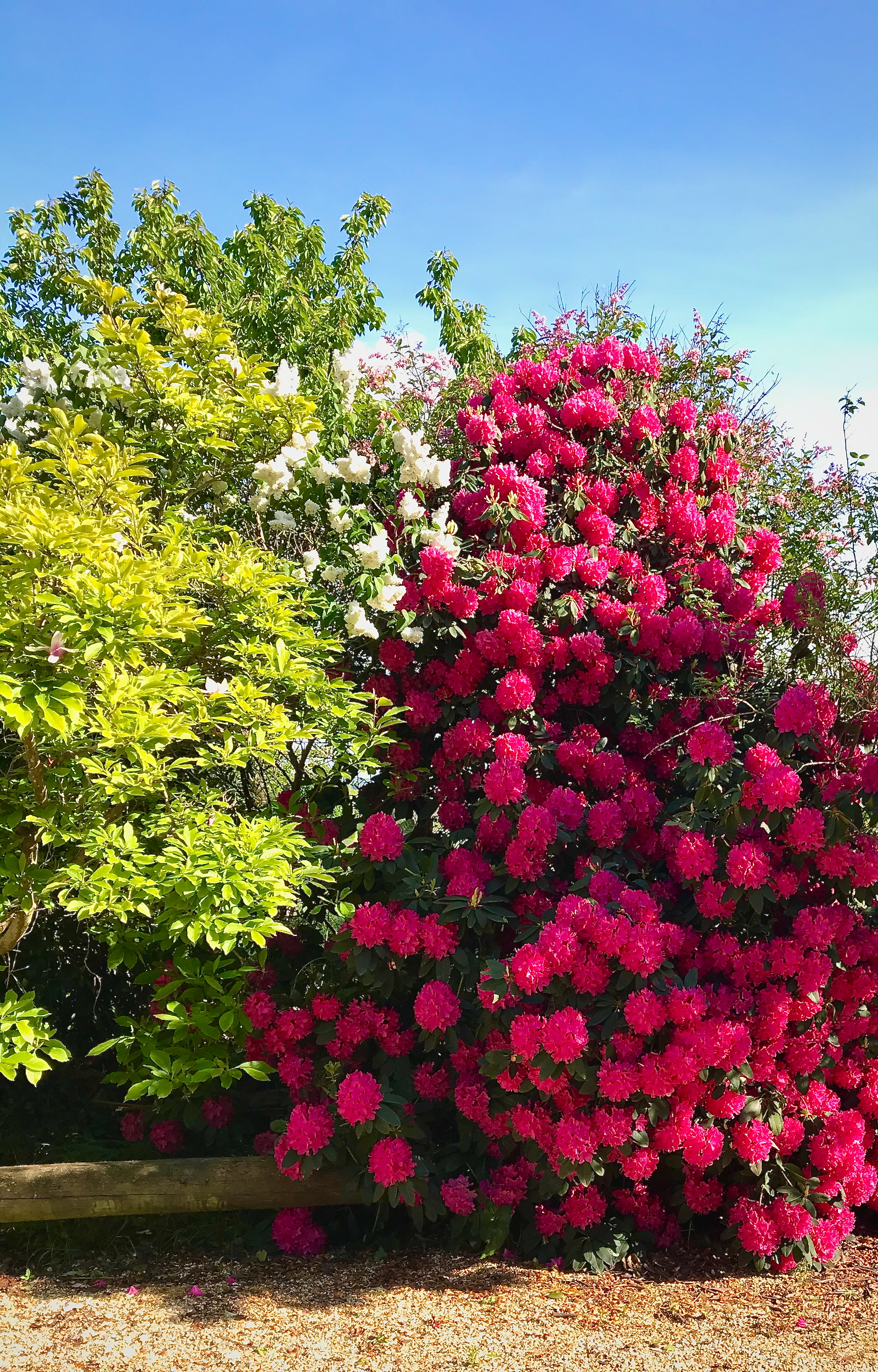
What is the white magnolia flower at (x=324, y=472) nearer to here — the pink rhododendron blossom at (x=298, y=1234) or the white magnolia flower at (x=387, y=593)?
A: the white magnolia flower at (x=387, y=593)

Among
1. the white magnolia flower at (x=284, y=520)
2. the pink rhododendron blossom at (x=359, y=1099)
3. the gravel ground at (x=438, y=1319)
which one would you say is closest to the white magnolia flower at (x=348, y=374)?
the white magnolia flower at (x=284, y=520)

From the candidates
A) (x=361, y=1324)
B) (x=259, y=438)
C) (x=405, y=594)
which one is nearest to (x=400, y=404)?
(x=259, y=438)

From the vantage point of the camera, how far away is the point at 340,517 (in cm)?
461

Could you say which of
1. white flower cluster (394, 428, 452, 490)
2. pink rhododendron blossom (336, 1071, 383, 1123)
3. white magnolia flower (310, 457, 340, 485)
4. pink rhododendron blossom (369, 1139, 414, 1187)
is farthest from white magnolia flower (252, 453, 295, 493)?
pink rhododendron blossom (369, 1139, 414, 1187)

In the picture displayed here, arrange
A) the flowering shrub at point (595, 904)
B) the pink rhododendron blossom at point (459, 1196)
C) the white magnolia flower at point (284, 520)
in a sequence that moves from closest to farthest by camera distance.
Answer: the flowering shrub at point (595, 904), the pink rhododendron blossom at point (459, 1196), the white magnolia flower at point (284, 520)

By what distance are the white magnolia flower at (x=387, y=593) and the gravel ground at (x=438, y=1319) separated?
8.19ft

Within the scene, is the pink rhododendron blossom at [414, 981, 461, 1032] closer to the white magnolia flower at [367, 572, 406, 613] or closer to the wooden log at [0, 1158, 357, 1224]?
the wooden log at [0, 1158, 357, 1224]

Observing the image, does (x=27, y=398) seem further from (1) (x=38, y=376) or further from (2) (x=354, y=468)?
(2) (x=354, y=468)

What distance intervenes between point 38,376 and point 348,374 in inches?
57.2

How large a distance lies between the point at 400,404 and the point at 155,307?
4.41 ft

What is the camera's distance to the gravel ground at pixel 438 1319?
3227mm

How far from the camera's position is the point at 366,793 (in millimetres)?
4746

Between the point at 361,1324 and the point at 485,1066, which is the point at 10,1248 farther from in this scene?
the point at 485,1066

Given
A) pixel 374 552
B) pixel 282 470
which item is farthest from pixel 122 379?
pixel 374 552
